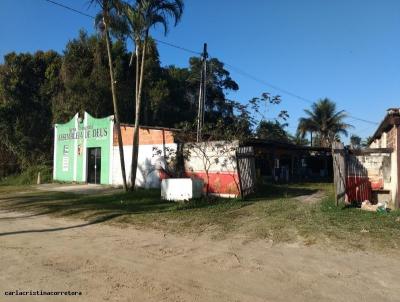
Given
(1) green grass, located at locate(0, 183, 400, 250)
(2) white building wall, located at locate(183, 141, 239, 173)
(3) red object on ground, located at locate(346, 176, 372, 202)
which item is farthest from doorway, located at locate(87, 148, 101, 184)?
(3) red object on ground, located at locate(346, 176, 372, 202)

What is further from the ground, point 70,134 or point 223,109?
point 223,109

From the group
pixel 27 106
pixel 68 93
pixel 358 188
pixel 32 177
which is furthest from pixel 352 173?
pixel 27 106

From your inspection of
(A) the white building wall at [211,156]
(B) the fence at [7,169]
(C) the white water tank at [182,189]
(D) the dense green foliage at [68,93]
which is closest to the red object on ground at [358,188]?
(A) the white building wall at [211,156]

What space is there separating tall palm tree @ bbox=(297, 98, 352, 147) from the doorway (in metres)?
32.2

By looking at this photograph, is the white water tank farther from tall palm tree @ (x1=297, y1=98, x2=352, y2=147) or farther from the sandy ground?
tall palm tree @ (x1=297, y1=98, x2=352, y2=147)

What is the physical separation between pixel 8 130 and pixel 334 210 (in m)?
31.8

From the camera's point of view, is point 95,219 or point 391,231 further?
point 95,219

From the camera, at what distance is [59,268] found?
767 centimetres

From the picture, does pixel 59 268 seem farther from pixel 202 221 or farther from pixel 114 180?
pixel 114 180

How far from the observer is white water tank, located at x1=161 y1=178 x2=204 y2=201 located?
16.7 m

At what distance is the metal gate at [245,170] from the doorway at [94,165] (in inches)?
443

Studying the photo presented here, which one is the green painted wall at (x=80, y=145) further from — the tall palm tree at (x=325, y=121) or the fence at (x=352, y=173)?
the tall palm tree at (x=325, y=121)

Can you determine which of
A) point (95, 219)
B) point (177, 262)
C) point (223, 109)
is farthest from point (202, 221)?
point (223, 109)

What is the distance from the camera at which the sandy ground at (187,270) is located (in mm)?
6262
